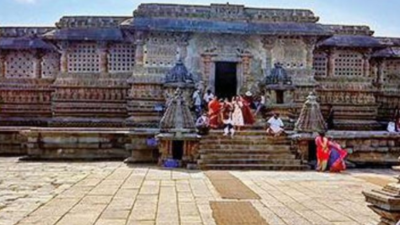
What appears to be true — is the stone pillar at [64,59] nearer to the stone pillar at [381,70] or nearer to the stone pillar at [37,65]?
the stone pillar at [37,65]

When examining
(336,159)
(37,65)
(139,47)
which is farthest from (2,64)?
(336,159)

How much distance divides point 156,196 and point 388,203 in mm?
4847

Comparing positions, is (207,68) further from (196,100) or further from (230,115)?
(230,115)

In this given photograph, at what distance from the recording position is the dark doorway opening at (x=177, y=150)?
1639 cm

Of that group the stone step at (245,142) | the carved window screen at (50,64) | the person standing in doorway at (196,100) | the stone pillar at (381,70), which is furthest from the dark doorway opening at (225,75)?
the stone pillar at (381,70)

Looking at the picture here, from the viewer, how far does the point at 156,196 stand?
9.96 m

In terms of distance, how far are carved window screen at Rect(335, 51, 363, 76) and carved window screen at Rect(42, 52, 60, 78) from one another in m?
11.4

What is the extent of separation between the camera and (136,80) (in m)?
22.5

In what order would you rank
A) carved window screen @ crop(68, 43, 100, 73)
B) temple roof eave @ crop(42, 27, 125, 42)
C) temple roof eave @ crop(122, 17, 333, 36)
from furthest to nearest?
carved window screen @ crop(68, 43, 100, 73)
temple roof eave @ crop(42, 27, 125, 42)
temple roof eave @ crop(122, 17, 333, 36)

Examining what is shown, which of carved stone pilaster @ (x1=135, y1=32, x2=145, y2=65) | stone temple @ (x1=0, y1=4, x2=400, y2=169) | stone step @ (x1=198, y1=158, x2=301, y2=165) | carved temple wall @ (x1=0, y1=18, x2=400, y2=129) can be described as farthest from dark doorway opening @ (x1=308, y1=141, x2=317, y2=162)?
carved stone pilaster @ (x1=135, y1=32, x2=145, y2=65)

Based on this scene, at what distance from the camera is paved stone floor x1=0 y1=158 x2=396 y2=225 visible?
794 cm

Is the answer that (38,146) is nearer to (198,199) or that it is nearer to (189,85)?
(189,85)

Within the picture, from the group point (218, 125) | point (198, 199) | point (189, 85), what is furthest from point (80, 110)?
point (198, 199)

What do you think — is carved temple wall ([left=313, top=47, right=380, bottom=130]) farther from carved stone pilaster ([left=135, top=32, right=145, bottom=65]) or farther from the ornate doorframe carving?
carved stone pilaster ([left=135, top=32, right=145, bottom=65])
